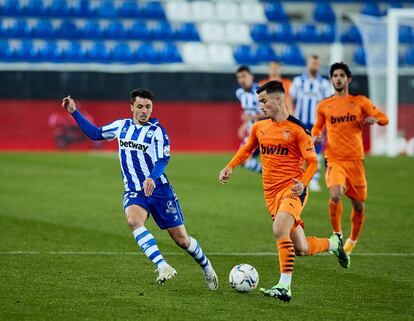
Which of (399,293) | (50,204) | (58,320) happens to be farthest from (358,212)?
(50,204)

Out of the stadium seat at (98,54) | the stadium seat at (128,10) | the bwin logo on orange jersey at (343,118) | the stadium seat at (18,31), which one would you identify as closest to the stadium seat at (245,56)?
the stadium seat at (128,10)

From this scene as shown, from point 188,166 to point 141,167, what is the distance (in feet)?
45.6

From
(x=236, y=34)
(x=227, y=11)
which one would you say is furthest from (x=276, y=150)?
(x=227, y=11)

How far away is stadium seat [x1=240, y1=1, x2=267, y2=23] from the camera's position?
31.0m

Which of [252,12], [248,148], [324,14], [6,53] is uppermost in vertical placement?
[252,12]

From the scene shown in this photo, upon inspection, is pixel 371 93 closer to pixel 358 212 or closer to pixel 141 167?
pixel 358 212

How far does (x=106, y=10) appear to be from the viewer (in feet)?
97.4

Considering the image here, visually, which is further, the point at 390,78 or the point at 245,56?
the point at 245,56

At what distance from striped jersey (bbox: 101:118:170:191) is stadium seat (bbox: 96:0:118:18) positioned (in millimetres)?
21438

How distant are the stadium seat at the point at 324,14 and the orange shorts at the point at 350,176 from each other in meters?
20.5

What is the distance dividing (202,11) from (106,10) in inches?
123

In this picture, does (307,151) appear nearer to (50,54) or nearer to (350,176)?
A: (350,176)

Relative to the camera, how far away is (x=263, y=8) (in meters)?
31.3

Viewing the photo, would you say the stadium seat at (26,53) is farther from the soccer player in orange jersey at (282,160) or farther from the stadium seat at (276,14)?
the soccer player in orange jersey at (282,160)
